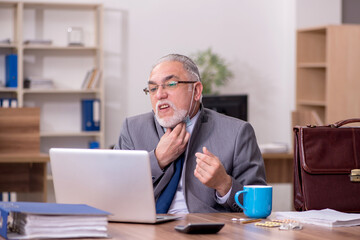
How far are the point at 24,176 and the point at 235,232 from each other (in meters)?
2.97

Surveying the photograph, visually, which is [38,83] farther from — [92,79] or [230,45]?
[230,45]

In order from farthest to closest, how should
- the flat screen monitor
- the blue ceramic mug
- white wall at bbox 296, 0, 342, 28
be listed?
1. white wall at bbox 296, 0, 342, 28
2. the flat screen monitor
3. the blue ceramic mug

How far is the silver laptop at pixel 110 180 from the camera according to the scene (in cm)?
186

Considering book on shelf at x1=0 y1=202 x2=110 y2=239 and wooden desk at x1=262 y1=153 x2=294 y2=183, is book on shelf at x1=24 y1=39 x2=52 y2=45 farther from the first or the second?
book on shelf at x1=0 y1=202 x2=110 y2=239

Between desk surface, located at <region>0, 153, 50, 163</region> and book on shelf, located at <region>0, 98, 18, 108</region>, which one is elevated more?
book on shelf, located at <region>0, 98, 18, 108</region>

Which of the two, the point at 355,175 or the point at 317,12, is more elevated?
the point at 317,12

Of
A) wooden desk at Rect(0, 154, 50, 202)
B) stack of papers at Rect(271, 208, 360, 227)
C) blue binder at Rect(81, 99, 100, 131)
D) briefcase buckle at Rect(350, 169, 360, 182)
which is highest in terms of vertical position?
blue binder at Rect(81, 99, 100, 131)

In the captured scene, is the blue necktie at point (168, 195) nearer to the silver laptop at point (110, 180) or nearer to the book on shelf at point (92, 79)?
the silver laptop at point (110, 180)

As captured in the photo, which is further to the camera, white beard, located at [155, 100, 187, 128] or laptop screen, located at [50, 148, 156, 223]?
white beard, located at [155, 100, 187, 128]

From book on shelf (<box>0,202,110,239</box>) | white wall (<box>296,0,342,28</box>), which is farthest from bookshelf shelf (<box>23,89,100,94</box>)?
book on shelf (<box>0,202,110,239</box>)

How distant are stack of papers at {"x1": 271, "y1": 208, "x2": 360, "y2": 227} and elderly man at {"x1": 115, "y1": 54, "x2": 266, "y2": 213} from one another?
29 cm

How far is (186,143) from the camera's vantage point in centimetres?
249

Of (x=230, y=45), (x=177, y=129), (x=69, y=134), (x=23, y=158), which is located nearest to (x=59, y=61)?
(x=69, y=134)

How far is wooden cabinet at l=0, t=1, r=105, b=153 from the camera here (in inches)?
254
